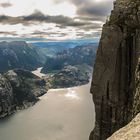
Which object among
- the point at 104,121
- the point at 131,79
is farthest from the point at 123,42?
the point at 104,121

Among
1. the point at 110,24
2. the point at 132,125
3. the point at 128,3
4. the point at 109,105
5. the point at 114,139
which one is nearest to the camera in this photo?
the point at 114,139

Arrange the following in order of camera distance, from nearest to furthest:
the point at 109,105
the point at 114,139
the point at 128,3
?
the point at 114,139 → the point at 128,3 → the point at 109,105

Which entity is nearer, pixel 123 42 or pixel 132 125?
pixel 132 125

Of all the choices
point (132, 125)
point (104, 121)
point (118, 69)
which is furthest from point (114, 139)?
point (104, 121)

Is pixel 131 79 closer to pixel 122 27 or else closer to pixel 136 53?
pixel 136 53

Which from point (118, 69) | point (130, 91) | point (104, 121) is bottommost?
point (104, 121)

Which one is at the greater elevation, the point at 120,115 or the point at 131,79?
the point at 131,79
